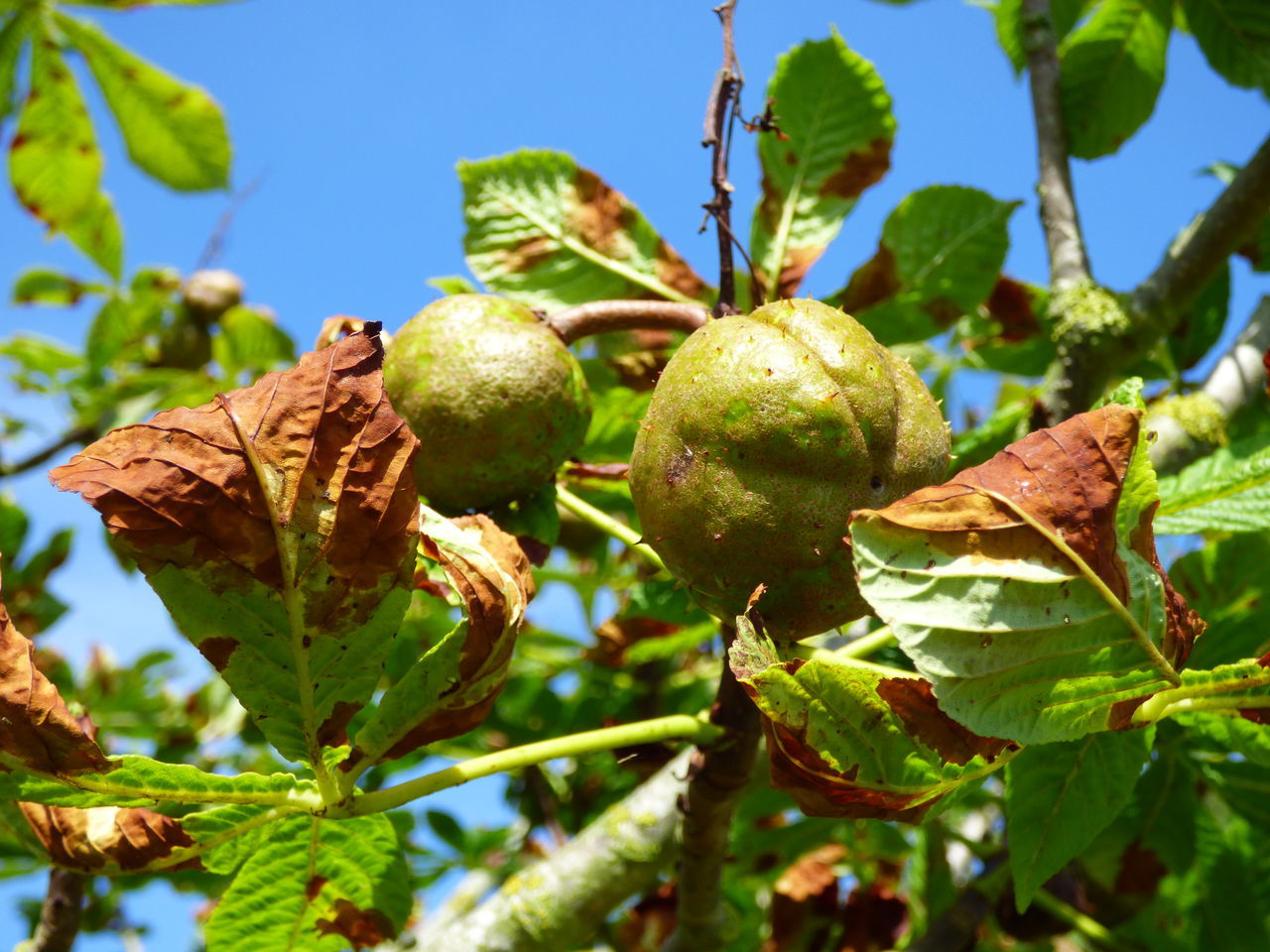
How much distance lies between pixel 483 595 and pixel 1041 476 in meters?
0.48

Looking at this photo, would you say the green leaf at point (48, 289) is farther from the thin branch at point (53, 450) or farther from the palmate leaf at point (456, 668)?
the palmate leaf at point (456, 668)

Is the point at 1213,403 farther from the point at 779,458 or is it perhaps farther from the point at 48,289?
the point at 48,289

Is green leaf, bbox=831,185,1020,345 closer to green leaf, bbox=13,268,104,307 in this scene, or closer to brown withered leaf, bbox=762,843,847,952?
brown withered leaf, bbox=762,843,847,952

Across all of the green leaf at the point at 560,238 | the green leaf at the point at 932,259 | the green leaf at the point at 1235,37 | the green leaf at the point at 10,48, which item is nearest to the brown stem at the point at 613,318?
the green leaf at the point at 560,238

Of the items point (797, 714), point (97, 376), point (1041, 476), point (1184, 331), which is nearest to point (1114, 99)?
point (1184, 331)

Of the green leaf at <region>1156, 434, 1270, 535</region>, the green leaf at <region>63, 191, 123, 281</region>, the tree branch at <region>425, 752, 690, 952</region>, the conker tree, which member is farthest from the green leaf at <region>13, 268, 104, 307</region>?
the green leaf at <region>1156, 434, 1270, 535</region>

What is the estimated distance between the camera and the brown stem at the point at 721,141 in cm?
121

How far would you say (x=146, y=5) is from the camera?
2951 mm

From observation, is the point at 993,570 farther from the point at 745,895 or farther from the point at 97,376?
the point at 97,376

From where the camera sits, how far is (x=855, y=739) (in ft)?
2.84

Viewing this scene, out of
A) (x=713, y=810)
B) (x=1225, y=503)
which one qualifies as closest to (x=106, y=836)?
(x=713, y=810)

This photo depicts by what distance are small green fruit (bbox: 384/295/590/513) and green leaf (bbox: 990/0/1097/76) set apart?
4.47 feet

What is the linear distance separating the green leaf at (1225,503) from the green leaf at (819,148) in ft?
1.98

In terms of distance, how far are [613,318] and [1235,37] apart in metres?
1.41
